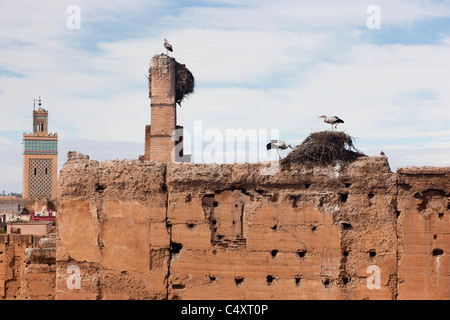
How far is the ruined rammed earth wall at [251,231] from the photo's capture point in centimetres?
709

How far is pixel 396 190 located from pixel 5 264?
14675 mm

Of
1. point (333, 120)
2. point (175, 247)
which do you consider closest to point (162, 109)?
point (333, 120)

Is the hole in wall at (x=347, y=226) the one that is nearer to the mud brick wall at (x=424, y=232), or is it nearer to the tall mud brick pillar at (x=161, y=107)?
the mud brick wall at (x=424, y=232)

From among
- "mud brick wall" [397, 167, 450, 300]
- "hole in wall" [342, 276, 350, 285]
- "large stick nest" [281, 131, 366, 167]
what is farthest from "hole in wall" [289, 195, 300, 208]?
"mud brick wall" [397, 167, 450, 300]

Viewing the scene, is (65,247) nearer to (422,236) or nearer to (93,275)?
(93,275)

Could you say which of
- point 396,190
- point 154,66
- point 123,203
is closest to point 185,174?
point 123,203

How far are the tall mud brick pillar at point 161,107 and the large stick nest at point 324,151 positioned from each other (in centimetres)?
1118

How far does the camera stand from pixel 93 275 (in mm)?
7484

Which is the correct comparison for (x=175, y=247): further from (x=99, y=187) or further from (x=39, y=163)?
(x=39, y=163)

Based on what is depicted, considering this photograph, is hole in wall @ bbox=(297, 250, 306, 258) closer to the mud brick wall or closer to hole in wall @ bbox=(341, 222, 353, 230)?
hole in wall @ bbox=(341, 222, 353, 230)

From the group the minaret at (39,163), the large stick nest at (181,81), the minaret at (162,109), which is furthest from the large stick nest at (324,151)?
the minaret at (39,163)

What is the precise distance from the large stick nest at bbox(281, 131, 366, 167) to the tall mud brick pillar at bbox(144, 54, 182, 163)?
11.2 metres

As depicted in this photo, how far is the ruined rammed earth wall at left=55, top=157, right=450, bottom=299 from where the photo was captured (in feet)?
23.3
